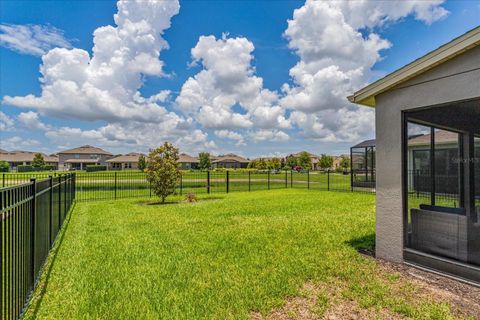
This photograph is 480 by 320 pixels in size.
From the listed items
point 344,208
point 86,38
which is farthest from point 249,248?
point 86,38

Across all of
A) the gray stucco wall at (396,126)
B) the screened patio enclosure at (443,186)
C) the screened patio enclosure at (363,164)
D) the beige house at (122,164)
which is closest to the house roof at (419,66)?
the gray stucco wall at (396,126)

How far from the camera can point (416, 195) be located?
504 centimetres

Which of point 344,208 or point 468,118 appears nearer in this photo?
point 468,118

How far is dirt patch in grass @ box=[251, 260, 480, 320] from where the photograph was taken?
3.21 metres

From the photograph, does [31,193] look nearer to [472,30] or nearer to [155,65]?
[472,30]

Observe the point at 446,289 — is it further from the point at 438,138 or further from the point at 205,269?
the point at 205,269

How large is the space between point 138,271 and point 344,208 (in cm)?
858

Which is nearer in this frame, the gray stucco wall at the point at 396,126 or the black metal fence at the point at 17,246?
the black metal fence at the point at 17,246

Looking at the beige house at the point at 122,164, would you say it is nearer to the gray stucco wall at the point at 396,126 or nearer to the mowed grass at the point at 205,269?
the mowed grass at the point at 205,269

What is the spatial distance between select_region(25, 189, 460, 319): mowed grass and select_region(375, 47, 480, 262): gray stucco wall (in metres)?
0.64

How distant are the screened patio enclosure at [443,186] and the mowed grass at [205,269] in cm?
101

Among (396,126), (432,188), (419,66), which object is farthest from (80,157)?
(419,66)

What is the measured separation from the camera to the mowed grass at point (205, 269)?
3.39 meters

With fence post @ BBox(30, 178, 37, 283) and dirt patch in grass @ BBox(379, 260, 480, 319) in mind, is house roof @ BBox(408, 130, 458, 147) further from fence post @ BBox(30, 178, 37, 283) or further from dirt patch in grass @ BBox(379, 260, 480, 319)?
fence post @ BBox(30, 178, 37, 283)
